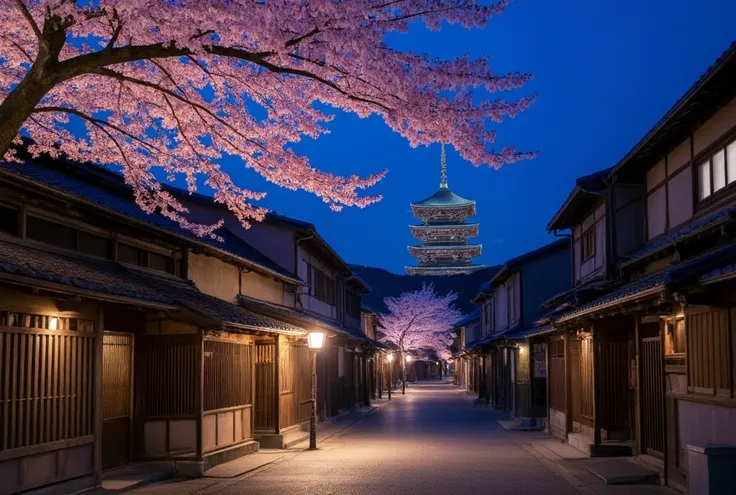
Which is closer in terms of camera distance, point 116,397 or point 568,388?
point 116,397

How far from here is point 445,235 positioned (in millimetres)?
120188

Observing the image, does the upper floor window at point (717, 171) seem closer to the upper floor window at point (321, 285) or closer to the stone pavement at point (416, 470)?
the stone pavement at point (416, 470)

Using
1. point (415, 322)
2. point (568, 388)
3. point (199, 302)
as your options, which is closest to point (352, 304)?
point (568, 388)

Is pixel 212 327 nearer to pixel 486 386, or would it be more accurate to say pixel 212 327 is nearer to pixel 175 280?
pixel 175 280

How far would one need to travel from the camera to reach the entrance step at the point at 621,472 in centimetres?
1584

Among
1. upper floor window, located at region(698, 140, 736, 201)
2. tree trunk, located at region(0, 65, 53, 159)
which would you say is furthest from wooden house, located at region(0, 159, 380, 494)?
upper floor window, located at region(698, 140, 736, 201)

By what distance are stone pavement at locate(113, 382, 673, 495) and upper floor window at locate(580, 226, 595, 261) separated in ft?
18.0

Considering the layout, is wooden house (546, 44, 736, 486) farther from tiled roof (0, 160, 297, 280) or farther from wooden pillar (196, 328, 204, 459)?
tiled roof (0, 160, 297, 280)

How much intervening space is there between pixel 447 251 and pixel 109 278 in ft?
347

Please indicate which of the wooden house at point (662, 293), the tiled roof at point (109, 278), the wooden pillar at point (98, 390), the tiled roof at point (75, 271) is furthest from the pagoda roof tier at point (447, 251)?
the wooden pillar at point (98, 390)

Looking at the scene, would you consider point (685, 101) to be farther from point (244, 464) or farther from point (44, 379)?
point (244, 464)

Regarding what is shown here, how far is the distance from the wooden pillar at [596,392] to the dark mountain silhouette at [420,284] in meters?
114

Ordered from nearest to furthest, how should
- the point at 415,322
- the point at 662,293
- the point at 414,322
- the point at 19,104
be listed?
the point at 19,104 → the point at 662,293 → the point at 414,322 → the point at 415,322

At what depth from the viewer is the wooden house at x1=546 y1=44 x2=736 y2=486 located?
12.6m
